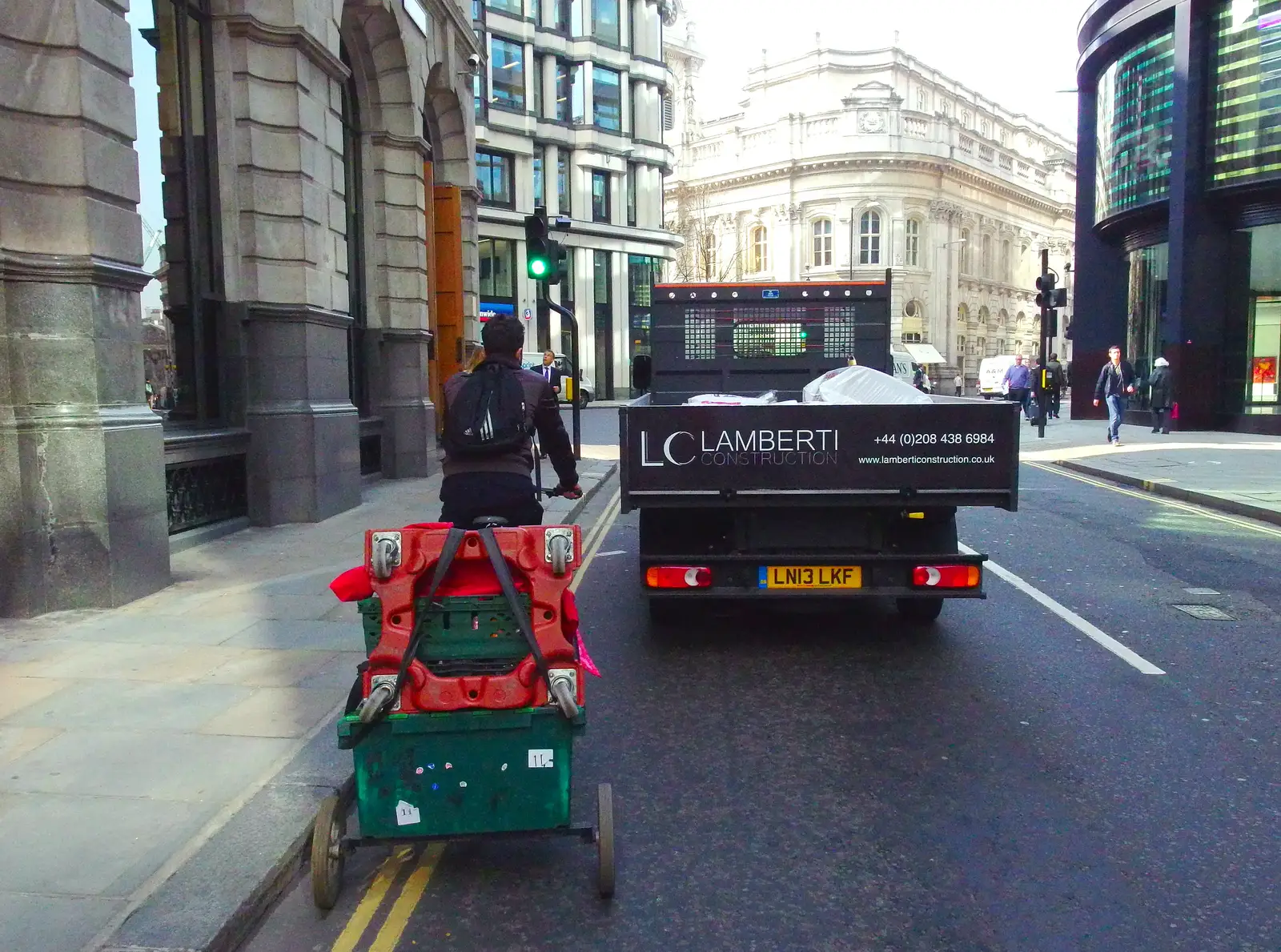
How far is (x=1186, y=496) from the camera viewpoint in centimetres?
1300

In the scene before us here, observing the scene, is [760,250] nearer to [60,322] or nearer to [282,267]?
[282,267]

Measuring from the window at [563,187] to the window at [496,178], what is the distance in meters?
3.35

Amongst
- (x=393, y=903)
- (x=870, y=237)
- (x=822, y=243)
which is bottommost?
(x=393, y=903)

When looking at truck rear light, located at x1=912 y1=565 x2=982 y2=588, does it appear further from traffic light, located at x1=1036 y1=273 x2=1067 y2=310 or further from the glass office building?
the glass office building

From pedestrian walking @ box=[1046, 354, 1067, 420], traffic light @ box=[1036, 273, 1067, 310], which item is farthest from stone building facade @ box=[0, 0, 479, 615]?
pedestrian walking @ box=[1046, 354, 1067, 420]

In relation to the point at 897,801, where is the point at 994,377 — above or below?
above

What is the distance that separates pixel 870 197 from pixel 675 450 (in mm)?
66207

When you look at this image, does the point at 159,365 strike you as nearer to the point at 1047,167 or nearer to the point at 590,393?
the point at 590,393

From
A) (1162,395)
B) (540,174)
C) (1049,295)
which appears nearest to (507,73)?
(540,174)

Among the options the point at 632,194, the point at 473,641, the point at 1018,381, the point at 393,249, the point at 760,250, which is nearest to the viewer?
the point at 473,641

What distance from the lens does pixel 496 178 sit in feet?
156

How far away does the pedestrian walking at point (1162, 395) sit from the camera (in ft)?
75.2

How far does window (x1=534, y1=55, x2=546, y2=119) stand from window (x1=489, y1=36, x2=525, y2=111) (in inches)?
40.2

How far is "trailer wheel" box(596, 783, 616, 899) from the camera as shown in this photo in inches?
126
